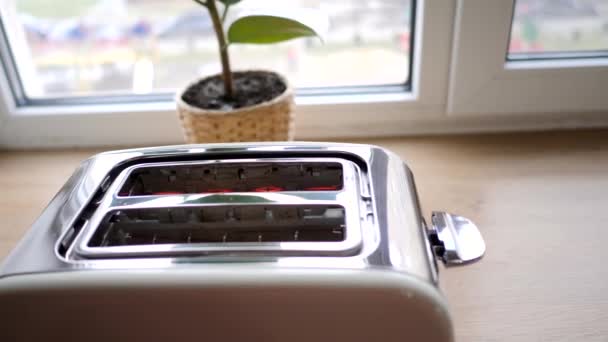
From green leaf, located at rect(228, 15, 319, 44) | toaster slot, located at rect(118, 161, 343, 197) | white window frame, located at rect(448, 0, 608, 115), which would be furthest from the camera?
white window frame, located at rect(448, 0, 608, 115)

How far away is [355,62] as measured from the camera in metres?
0.82

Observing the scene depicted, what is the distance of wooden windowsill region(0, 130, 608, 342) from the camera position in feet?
1.65

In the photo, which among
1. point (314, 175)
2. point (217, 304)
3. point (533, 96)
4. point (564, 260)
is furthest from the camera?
point (533, 96)

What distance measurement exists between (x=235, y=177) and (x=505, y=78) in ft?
1.51

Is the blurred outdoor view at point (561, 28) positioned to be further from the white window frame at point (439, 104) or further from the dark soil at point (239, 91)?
the dark soil at point (239, 91)

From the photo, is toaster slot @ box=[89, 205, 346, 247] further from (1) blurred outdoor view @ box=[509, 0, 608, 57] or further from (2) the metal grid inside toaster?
(1) blurred outdoor view @ box=[509, 0, 608, 57]

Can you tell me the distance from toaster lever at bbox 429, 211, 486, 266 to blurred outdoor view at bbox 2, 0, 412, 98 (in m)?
0.41

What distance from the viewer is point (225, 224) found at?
1.28 feet

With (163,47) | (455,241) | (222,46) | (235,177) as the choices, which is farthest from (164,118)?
(455,241)

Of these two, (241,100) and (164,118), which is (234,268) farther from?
(164,118)

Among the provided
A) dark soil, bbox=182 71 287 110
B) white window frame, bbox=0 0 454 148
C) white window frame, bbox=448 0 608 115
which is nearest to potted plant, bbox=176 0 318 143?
dark soil, bbox=182 71 287 110

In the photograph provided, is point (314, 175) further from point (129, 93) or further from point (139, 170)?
point (129, 93)

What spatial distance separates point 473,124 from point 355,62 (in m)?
0.19

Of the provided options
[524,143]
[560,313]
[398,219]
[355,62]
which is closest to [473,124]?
[524,143]
